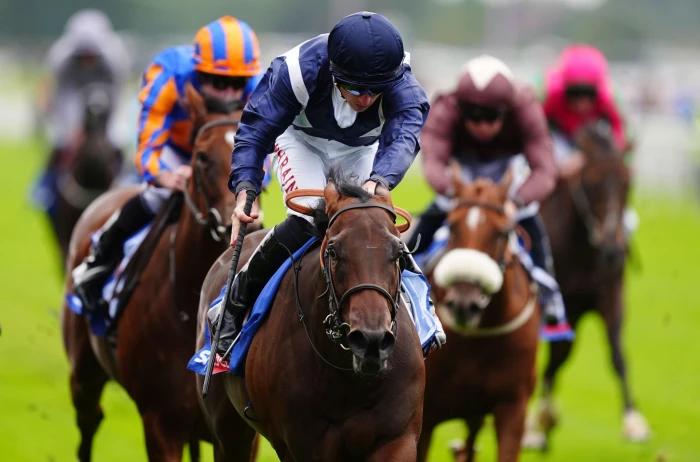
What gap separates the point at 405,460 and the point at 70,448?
4.60 metres

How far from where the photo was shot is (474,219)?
709 centimetres

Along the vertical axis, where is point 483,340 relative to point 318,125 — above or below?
below

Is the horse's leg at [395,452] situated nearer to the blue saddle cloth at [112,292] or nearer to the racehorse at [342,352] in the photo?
the racehorse at [342,352]

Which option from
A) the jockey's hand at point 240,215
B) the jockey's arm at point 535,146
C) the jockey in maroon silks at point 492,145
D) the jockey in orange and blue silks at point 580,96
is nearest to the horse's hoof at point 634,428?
the jockey in maroon silks at point 492,145

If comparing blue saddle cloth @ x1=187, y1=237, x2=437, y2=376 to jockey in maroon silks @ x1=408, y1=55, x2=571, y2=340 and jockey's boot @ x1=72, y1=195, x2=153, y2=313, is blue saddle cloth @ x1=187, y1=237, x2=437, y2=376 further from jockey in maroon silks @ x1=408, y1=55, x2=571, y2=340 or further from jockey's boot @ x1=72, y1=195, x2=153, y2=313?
jockey in maroon silks @ x1=408, y1=55, x2=571, y2=340

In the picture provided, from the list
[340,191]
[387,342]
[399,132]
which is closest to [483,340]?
[399,132]

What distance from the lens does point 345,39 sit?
16.8ft

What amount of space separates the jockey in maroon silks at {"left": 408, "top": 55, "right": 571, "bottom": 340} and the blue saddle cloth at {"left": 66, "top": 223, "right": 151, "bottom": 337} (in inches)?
62.5

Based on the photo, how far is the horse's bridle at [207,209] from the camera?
636 centimetres

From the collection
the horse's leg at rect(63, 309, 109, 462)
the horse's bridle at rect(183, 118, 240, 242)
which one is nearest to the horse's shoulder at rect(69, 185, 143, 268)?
the horse's leg at rect(63, 309, 109, 462)

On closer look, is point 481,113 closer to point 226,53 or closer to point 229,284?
point 226,53

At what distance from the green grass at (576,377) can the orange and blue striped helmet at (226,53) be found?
232 centimetres

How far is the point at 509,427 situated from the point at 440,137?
2.03 m

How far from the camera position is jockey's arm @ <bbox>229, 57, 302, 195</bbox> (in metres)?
5.45
